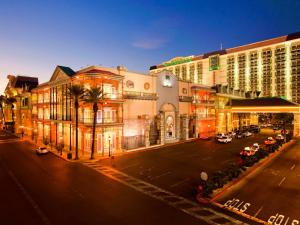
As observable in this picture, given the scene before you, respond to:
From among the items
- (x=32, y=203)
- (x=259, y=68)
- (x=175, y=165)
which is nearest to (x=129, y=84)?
(x=175, y=165)

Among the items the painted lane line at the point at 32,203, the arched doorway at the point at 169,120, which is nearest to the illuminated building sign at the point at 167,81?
the arched doorway at the point at 169,120

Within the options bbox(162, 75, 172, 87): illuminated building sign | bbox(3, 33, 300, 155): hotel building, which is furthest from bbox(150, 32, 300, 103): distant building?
bbox(162, 75, 172, 87): illuminated building sign

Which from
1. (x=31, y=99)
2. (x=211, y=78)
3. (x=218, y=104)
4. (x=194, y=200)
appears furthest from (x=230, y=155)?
(x=211, y=78)

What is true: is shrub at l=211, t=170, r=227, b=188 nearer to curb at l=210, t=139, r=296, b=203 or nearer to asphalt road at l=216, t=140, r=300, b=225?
curb at l=210, t=139, r=296, b=203

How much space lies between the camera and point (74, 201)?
59.9 ft

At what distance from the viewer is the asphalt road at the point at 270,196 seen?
1639 cm

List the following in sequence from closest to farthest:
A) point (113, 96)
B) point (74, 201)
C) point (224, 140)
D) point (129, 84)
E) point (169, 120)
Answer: point (74, 201) < point (113, 96) < point (129, 84) < point (224, 140) < point (169, 120)

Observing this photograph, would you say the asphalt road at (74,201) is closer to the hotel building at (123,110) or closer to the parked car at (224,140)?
the hotel building at (123,110)

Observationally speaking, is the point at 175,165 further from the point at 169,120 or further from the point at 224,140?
the point at 224,140

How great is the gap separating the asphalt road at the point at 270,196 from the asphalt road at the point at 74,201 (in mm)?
5306

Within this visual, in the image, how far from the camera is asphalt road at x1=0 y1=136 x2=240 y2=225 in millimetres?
15391

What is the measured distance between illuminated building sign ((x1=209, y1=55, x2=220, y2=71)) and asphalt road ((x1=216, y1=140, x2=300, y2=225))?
99485 mm

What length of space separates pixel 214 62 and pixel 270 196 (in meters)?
112

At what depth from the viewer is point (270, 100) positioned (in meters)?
69.4
